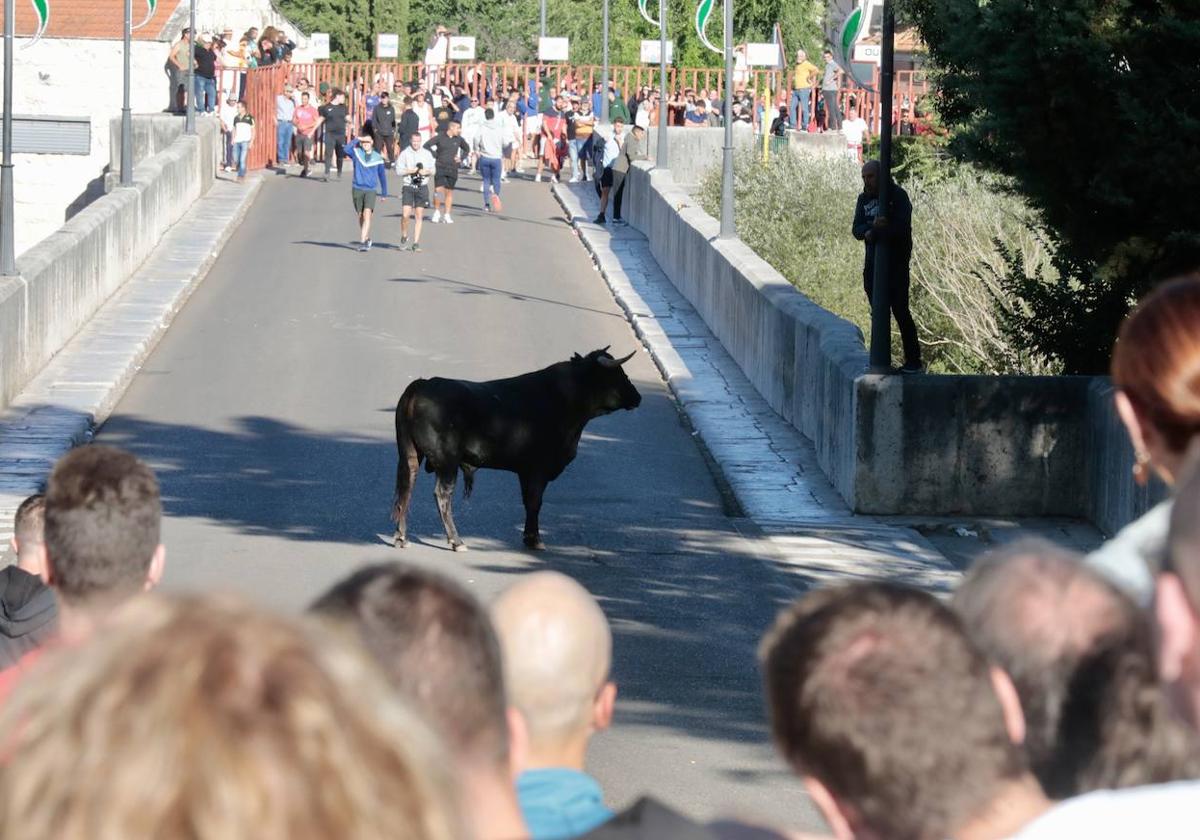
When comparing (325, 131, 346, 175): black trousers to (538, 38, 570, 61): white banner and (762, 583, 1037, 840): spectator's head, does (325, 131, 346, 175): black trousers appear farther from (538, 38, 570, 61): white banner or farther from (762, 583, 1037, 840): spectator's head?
(762, 583, 1037, 840): spectator's head

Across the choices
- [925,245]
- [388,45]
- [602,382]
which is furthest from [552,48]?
[602,382]

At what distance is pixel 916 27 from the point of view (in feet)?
53.0

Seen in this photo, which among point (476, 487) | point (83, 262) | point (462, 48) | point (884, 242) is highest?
point (462, 48)

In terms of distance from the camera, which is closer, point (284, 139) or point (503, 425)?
point (503, 425)

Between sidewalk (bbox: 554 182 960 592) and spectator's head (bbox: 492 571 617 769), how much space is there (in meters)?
8.51

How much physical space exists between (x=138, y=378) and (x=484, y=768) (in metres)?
18.1

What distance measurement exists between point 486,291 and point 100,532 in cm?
2300

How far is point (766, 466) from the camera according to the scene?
1614cm

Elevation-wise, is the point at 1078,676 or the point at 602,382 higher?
the point at 1078,676

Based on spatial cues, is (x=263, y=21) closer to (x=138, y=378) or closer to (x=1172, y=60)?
(x=138, y=378)

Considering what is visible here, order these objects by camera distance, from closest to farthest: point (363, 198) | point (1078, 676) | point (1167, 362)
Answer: point (1078, 676) < point (1167, 362) < point (363, 198)

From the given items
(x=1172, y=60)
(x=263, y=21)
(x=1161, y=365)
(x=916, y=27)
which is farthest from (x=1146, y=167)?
(x=263, y=21)

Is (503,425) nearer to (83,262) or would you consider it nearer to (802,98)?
(83,262)

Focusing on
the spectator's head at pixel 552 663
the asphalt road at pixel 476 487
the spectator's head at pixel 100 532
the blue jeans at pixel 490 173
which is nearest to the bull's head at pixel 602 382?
the asphalt road at pixel 476 487
